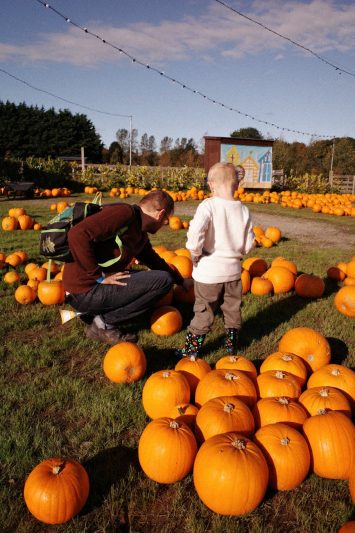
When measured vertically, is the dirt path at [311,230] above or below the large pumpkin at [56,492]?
above

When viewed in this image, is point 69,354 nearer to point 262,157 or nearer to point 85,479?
point 85,479

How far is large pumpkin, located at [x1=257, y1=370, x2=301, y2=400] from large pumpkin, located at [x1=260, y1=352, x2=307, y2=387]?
0.17 metres

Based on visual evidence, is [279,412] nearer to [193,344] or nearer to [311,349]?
[311,349]

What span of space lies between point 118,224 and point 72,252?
0.49 meters

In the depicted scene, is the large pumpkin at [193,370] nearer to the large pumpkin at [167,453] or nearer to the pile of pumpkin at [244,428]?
the pile of pumpkin at [244,428]

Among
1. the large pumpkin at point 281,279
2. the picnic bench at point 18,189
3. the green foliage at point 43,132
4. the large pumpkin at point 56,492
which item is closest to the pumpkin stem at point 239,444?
the large pumpkin at point 56,492

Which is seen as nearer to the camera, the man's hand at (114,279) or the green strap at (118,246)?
the green strap at (118,246)

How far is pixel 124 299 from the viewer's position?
393 centimetres

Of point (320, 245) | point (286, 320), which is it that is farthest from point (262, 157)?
point (286, 320)

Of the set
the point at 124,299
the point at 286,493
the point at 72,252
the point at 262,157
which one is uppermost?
the point at 262,157

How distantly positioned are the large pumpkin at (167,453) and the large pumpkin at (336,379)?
109 cm

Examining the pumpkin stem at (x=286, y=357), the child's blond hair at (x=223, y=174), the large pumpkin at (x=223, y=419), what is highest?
the child's blond hair at (x=223, y=174)

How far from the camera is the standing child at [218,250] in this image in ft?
11.2

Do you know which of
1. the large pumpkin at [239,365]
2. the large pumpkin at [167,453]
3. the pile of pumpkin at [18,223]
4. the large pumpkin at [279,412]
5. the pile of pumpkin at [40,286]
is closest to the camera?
the large pumpkin at [167,453]
